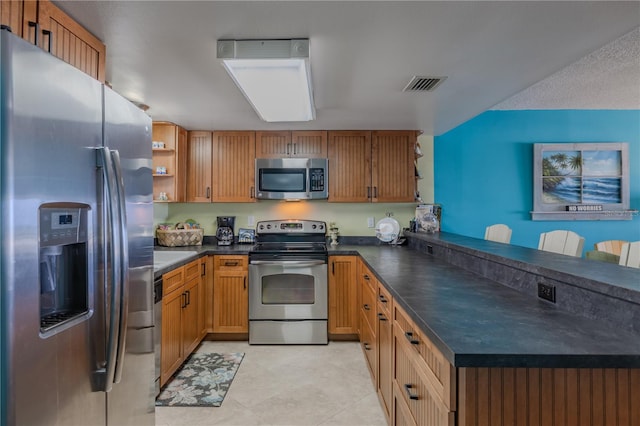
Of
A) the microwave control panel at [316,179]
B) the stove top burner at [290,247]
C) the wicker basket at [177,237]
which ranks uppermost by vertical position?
the microwave control panel at [316,179]

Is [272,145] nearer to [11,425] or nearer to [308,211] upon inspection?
[308,211]

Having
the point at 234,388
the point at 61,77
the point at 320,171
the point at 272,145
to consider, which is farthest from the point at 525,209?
the point at 61,77

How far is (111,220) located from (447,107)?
2686mm

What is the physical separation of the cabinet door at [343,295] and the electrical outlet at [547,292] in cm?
206

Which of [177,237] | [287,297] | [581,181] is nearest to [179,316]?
[287,297]

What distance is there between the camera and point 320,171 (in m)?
3.80

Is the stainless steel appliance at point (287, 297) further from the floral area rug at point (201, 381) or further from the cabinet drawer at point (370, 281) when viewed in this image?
the cabinet drawer at point (370, 281)

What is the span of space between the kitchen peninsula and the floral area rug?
→ 138cm

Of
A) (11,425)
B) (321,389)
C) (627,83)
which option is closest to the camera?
(11,425)

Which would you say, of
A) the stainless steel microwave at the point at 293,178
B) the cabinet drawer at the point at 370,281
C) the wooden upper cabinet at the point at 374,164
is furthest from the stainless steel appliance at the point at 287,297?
the wooden upper cabinet at the point at 374,164

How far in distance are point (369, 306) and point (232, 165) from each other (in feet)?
7.07

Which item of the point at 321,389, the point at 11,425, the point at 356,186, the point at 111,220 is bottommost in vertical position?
the point at 321,389

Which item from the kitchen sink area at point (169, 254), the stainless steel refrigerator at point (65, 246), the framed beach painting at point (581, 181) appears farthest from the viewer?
the framed beach painting at point (581, 181)

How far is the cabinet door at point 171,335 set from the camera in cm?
253
